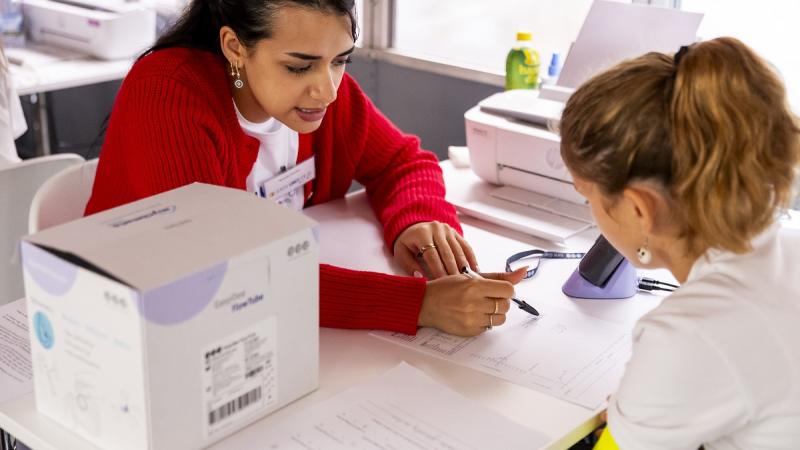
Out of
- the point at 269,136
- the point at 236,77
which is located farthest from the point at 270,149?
the point at 236,77

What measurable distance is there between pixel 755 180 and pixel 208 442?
0.69 meters

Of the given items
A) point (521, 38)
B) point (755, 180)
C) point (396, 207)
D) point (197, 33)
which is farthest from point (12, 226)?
point (755, 180)

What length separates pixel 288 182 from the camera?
5.98 ft

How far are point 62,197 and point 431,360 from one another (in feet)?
2.60

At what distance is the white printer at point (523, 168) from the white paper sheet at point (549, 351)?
374 mm

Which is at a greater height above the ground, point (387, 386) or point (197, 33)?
point (197, 33)

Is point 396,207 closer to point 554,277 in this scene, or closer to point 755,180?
point 554,277

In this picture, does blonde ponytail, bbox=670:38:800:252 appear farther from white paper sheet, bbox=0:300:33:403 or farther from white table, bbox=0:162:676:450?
white paper sheet, bbox=0:300:33:403

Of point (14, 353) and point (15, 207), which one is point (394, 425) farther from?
point (15, 207)

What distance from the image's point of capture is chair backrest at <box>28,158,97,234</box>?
1643mm

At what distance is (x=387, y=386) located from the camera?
124 cm

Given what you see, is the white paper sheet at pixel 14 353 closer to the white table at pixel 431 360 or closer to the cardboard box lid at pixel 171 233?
the white table at pixel 431 360

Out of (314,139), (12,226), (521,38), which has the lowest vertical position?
(12,226)

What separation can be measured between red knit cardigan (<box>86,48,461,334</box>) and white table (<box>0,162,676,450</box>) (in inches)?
2.0
